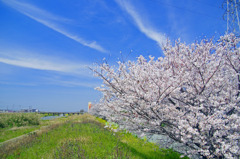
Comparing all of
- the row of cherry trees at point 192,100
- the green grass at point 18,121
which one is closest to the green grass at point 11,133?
the green grass at point 18,121

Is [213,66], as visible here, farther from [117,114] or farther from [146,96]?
[117,114]

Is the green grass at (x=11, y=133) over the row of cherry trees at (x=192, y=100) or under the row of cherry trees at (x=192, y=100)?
under

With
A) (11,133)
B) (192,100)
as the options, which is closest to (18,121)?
(11,133)

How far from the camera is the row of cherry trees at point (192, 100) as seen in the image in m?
4.21

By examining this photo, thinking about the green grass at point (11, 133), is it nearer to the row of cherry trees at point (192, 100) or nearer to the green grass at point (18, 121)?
the green grass at point (18, 121)

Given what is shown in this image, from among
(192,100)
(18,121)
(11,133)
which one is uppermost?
(192,100)

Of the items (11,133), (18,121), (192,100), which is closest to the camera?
(192,100)

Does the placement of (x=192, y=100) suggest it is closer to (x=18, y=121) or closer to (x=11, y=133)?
(x=11, y=133)

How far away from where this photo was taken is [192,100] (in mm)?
4902

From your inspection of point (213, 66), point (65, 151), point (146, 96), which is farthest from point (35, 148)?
point (213, 66)

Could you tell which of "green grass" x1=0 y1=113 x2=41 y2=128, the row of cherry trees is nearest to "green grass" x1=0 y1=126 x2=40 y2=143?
"green grass" x1=0 y1=113 x2=41 y2=128

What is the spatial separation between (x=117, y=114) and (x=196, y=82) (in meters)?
2.96

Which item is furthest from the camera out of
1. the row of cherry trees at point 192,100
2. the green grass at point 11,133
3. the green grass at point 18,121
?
the green grass at point 18,121

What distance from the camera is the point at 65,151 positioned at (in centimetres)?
615
